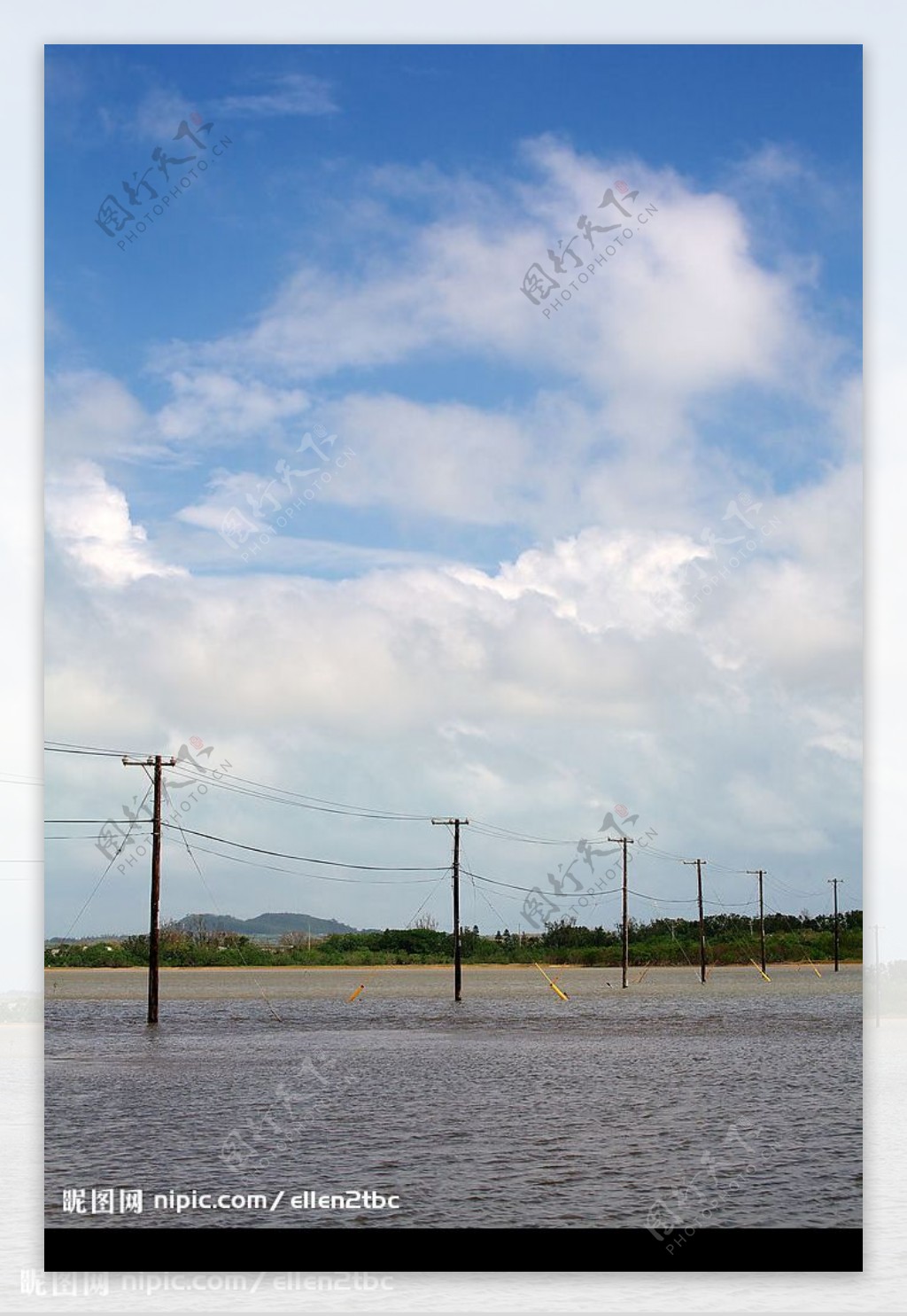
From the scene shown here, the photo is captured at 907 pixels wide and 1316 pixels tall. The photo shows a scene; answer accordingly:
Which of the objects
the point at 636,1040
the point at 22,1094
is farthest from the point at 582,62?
the point at 636,1040

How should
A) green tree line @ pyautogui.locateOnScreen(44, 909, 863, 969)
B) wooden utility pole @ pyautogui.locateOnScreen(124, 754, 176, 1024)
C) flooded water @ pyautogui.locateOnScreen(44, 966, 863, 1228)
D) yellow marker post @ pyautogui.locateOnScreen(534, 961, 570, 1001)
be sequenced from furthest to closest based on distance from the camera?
green tree line @ pyautogui.locateOnScreen(44, 909, 863, 969) → yellow marker post @ pyautogui.locateOnScreen(534, 961, 570, 1001) → wooden utility pole @ pyautogui.locateOnScreen(124, 754, 176, 1024) → flooded water @ pyautogui.locateOnScreen(44, 966, 863, 1228)

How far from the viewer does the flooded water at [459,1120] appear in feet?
52.5

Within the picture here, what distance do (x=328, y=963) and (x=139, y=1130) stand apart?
239 ft

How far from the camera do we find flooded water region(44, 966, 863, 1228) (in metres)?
16.0

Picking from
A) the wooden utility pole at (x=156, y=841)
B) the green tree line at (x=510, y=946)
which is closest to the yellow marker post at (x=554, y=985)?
the green tree line at (x=510, y=946)

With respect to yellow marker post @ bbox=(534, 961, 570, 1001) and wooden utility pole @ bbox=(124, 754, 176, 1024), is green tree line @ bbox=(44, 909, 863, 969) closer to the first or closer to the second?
yellow marker post @ bbox=(534, 961, 570, 1001)

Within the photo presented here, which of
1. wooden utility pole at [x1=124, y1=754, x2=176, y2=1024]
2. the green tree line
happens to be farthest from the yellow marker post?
wooden utility pole at [x1=124, y1=754, x2=176, y2=1024]

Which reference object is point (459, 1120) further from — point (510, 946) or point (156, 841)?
point (510, 946)

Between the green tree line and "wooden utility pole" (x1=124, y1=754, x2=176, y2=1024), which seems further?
the green tree line

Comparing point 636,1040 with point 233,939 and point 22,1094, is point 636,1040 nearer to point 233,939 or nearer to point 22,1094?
point 22,1094

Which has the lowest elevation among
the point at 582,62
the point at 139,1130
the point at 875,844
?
the point at 139,1130

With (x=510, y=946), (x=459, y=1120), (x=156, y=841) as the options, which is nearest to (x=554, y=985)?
(x=510, y=946)

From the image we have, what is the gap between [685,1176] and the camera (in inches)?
704

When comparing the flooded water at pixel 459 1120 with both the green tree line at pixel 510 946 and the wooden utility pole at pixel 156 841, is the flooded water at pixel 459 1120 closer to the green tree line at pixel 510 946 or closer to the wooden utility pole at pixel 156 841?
the wooden utility pole at pixel 156 841
